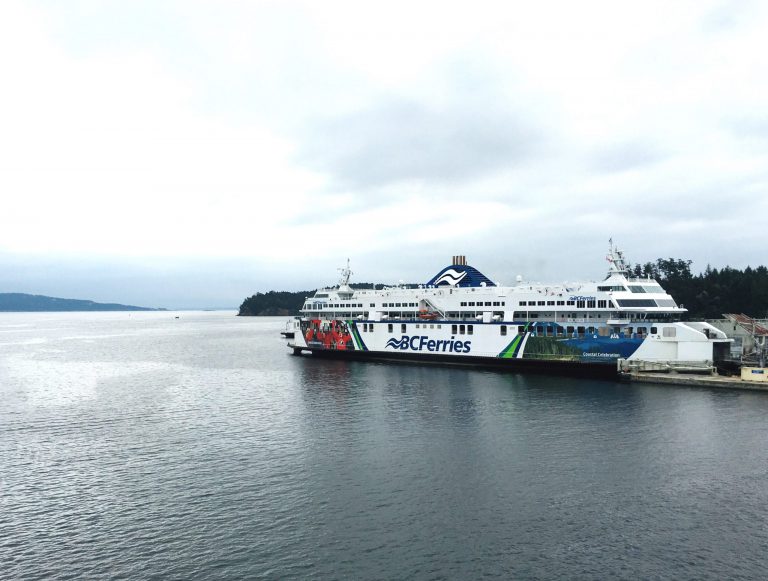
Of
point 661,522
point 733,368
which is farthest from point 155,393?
point 733,368

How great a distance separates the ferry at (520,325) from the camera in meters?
46.8

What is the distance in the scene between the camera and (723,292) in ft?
286

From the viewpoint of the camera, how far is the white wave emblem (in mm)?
61406

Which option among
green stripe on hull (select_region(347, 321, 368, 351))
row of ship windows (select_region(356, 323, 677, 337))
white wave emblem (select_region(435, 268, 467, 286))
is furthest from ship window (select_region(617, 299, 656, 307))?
green stripe on hull (select_region(347, 321, 368, 351))

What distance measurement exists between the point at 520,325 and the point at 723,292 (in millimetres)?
57002

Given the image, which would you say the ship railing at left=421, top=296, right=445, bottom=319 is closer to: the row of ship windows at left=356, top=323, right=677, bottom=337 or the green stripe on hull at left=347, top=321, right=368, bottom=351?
the row of ship windows at left=356, top=323, right=677, bottom=337

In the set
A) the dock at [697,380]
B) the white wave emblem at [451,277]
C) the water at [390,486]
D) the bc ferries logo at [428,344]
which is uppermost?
the white wave emblem at [451,277]

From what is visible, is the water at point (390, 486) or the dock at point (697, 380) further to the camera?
the dock at point (697, 380)

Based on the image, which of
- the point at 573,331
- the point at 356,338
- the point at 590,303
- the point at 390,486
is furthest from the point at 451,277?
the point at 390,486

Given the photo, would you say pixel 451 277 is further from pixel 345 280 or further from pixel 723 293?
pixel 723 293

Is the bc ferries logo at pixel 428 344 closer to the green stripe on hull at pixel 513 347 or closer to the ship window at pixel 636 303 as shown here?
the green stripe on hull at pixel 513 347

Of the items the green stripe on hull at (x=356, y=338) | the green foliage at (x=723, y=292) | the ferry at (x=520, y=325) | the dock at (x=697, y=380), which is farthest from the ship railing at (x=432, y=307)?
the green foliage at (x=723, y=292)

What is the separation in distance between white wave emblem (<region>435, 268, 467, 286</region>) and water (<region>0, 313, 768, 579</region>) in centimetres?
2224

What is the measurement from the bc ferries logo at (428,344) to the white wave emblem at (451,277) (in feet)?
25.5
